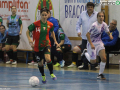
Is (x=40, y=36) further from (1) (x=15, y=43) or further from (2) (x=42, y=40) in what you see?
(1) (x=15, y=43)

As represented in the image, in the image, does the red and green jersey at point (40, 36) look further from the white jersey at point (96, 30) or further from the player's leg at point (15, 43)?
the player's leg at point (15, 43)

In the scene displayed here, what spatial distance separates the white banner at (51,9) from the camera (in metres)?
10.5

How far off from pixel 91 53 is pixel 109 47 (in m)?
2.28

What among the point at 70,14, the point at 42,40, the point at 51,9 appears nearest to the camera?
the point at 42,40

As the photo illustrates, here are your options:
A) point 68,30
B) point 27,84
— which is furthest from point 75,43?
point 27,84

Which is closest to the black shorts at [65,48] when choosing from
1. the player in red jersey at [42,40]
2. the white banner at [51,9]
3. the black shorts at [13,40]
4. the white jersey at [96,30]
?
the white banner at [51,9]

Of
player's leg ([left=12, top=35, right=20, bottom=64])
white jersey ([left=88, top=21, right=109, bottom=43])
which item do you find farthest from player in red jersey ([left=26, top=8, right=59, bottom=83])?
player's leg ([left=12, top=35, right=20, bottom=64])

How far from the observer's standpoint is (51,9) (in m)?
10.9

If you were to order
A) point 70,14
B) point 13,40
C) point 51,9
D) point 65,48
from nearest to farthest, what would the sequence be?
point 65,48 < point 70,14 < point 13,40 < point 51,9

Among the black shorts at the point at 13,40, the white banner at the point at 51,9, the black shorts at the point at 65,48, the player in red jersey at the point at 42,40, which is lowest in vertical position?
the black shorts at the point at 65,48

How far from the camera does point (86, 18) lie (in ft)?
29.7

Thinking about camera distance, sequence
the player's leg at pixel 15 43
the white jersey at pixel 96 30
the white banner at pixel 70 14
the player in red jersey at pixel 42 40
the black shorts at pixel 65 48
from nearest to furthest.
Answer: the player in red jersey at pixel 42 40 < the white jersey at pixel 96 30 < the black shorts at pixel 65 48 < the white banner at pixel 70 14 < the player's leg at pixel 15 43

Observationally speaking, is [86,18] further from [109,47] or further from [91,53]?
[91,53]

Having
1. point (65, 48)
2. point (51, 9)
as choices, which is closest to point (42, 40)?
point (65, 48)
